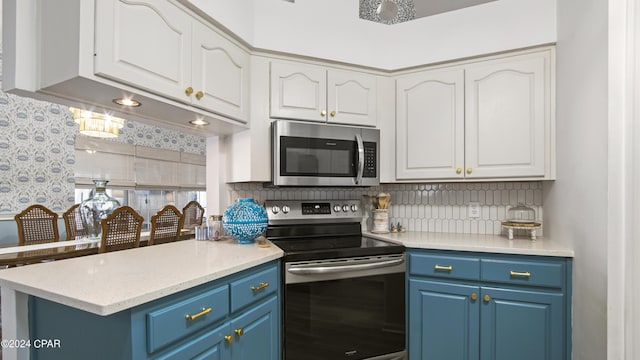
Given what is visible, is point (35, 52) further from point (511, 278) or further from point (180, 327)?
point (511, 278)

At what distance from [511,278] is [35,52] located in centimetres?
246

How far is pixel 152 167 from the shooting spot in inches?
196

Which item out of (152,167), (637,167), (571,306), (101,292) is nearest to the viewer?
(101,292)

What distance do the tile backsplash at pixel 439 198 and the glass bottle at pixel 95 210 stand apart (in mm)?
2053

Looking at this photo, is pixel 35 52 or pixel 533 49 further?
pixel 533 49

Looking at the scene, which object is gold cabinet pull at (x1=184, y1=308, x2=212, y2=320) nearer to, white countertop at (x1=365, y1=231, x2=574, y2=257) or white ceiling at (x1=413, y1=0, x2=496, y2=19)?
white countertop at (x1=365, y1=231, x2=574, y2=257)

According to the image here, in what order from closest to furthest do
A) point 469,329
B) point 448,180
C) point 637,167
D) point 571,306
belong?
point 637,167, point 571,306, point 469,329, point 448,180

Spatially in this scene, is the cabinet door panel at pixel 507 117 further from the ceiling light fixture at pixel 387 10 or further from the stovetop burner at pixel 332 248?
the stovetop burner at pixel 332 248

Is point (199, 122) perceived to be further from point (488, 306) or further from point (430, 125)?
point (488, 306)

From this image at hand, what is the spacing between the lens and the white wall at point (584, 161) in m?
1.41

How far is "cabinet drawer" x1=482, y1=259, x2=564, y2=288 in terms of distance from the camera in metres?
1.69

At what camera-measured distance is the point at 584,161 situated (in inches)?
63.2

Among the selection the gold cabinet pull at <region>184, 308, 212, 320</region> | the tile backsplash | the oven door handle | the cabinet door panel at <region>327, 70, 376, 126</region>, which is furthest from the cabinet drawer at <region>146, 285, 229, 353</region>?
the cabinet door panel at <region>327, 70, 376, 126</region>

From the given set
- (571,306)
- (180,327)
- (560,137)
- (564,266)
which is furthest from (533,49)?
(180,327)
